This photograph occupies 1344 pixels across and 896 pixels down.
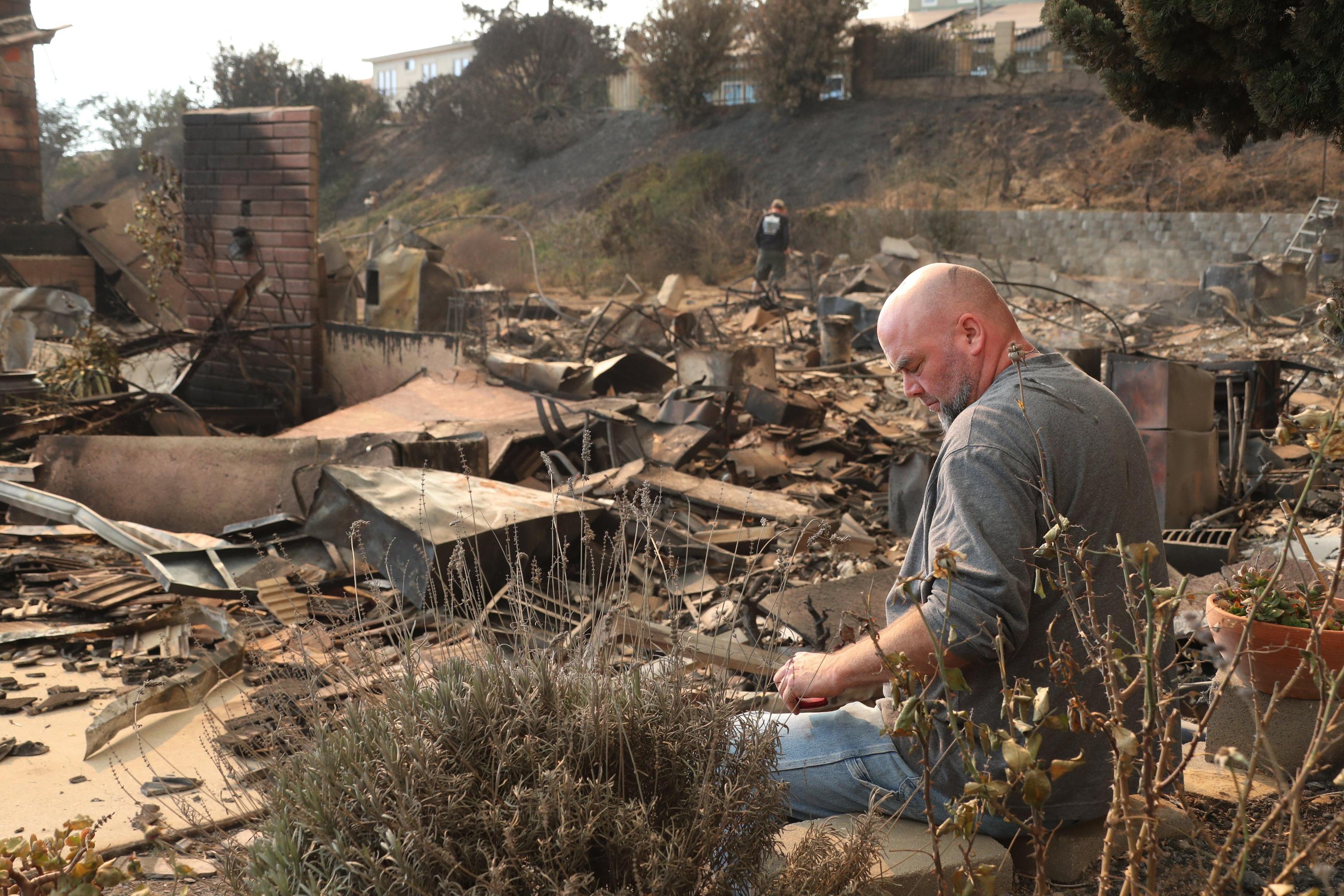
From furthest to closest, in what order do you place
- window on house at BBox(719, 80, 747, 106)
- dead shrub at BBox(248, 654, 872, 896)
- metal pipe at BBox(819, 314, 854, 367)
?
window on house at BBox(719, 80, 747, 106) → metal pipe at BBox(819, 314, 854, 367) → dead shrub at BBox(248, 654, 872, 896)

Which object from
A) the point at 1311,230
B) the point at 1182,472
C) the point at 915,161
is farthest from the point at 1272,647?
the point at 915,161

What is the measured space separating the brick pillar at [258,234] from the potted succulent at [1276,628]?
25.2 feet

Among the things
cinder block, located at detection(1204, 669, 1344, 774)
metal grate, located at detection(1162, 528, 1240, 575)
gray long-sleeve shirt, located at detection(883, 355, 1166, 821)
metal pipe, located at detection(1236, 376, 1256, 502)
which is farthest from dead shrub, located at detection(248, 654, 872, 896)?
metal pipe, located at detection(1236, 376, 1256, 502)

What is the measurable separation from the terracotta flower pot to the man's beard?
2.97 feet

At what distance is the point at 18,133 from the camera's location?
16.2 m

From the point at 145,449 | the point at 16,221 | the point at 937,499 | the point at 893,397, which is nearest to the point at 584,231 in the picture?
the point at 16,221

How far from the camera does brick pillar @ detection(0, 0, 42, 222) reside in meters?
15.6

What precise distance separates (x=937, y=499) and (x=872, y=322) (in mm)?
12353

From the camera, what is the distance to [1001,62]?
1195 inches

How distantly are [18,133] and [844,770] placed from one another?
60.9ft

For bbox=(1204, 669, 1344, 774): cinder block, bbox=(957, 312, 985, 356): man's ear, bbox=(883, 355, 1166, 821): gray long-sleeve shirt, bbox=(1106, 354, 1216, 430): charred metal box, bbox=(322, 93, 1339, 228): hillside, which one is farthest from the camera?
bbox=(322, 93, 1339, 228): hillside

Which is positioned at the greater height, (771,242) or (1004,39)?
(1004,39)

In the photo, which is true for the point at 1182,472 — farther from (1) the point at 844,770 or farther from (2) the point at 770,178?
(2) the point at 770,178

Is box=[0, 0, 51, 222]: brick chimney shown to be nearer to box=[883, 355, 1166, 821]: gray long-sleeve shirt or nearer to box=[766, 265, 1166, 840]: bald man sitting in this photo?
box=[766, 265, 1166, 840]: bald man sitting
